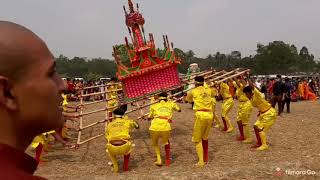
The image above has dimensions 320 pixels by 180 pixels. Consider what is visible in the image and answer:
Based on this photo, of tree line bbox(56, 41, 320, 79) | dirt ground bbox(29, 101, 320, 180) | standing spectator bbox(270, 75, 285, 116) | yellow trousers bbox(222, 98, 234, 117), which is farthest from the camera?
tree line bbox(56, 41, 320, 79)

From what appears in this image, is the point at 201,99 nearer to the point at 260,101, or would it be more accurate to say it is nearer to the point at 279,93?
the point at 260,101

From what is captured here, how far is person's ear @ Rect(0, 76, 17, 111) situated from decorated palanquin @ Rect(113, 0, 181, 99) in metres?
10.0

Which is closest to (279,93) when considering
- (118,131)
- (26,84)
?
(118,131)

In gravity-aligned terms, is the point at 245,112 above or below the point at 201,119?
below

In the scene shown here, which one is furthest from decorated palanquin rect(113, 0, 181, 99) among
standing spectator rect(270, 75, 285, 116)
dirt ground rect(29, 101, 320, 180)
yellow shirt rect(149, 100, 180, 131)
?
standing spectator rect(270, 75, 285, 116)

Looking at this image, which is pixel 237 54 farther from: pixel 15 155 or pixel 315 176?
pixel 15 155

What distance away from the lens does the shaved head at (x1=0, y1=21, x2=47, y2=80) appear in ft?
3.42

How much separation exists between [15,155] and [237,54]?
243ft

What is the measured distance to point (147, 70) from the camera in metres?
11.2

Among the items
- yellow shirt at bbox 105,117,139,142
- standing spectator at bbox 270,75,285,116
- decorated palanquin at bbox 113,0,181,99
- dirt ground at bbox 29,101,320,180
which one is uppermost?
decorated palanquin at bbox 113,0,181,99

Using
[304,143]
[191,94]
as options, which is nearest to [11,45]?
[191,94]

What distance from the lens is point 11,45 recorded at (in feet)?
3.44

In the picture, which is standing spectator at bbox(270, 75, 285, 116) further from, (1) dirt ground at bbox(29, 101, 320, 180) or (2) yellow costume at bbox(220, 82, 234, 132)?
(2) yellow costume at bbox(220, 82, 234, 132)

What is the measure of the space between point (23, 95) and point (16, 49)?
0.37 feet
